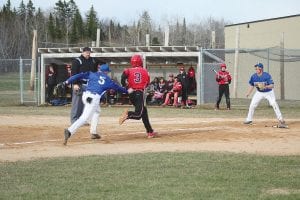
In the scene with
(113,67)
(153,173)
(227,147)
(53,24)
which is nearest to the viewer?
(153,173)

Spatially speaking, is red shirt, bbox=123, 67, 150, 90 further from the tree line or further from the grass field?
the tree line

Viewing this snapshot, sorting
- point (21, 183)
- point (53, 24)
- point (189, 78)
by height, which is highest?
point (53, 24)

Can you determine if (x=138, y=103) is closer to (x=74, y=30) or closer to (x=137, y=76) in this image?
(x=137, y=76)

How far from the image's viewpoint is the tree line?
63.0 meters

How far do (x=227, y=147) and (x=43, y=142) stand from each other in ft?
12.6

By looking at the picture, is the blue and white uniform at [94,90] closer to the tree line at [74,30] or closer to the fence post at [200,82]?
the fence post at [200,82]

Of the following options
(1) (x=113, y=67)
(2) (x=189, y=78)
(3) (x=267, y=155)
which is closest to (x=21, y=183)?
(3) (x=267, y=155)

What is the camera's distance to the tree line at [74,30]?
63031 millimetres

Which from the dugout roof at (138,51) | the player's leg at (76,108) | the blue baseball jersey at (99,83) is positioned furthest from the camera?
the dugout roof at (138,51)

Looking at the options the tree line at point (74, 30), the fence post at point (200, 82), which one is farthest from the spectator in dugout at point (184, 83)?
the tree line at point (74, 30)

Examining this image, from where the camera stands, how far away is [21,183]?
7480mm

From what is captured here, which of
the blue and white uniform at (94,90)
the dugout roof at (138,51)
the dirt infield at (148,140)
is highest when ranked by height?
the dugout roof at (138,51)

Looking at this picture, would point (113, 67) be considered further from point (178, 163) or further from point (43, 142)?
point (178, 163)

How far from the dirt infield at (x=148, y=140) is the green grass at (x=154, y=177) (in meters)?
1.05
